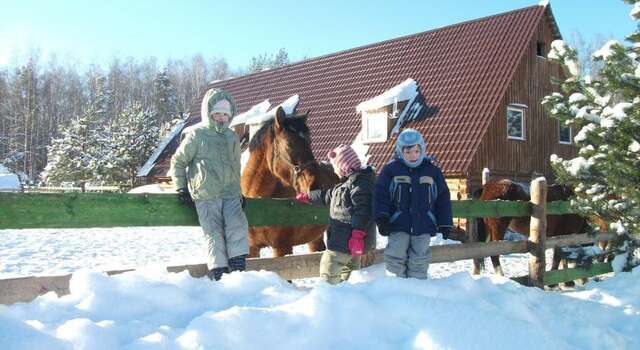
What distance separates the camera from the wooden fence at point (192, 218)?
341 centimetres

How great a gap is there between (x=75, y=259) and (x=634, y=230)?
28.0 ft

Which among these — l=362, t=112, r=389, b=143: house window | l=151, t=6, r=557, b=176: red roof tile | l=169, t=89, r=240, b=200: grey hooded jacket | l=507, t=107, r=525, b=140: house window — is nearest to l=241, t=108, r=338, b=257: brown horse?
l=169, t=89, r=240, b=200: grey hooded jacket

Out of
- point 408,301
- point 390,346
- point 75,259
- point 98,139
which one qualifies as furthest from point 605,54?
point 98,139

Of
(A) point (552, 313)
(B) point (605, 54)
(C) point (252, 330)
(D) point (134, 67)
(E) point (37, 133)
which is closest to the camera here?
(C) point (252, 330)

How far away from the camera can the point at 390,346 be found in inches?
111

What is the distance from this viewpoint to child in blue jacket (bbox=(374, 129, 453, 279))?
423 cm

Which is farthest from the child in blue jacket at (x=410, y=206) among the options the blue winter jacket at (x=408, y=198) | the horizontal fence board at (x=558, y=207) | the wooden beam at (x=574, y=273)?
the horizontal fence board at (x=558, y=207)

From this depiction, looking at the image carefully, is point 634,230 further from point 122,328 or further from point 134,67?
point 134,67

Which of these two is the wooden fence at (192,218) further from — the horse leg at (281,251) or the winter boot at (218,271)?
the horse leg at (281,251)

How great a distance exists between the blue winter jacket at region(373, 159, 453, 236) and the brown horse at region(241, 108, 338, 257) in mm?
883

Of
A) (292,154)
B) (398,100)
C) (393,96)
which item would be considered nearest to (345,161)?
(292,154)

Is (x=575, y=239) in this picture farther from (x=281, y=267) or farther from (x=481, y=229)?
(x=281, y=267)

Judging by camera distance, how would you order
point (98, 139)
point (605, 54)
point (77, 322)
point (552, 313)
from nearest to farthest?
point (77, 322) < point (552, 313) < point (605, 54) < point (98, 139)

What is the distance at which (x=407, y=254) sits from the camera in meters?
4.40
